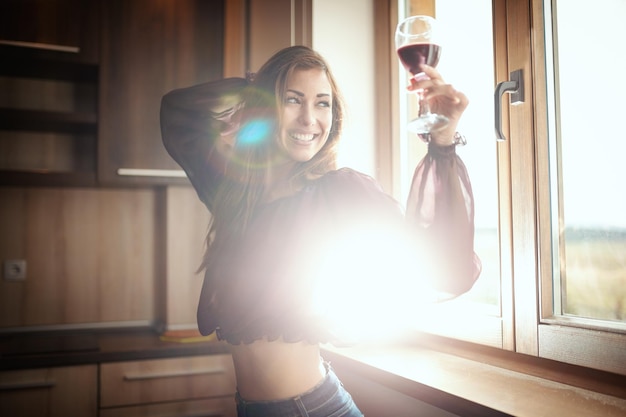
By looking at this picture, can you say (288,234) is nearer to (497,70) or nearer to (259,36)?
(497,70)

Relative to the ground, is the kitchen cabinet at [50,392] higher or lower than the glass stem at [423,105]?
lower

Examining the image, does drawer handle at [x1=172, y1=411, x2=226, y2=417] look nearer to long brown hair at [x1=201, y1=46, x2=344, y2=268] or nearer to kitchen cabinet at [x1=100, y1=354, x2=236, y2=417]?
kitchen cabinet at [x1=100, y1=354, x2=236, y2=417]

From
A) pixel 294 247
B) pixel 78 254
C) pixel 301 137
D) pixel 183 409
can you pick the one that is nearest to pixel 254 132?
pixel 301 137

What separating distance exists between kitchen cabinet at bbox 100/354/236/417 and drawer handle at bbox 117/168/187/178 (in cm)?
68

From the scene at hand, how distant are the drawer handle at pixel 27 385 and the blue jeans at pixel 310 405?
97cm

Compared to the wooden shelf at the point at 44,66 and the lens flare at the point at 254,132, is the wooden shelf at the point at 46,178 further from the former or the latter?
the lens flare at the point at 254,132

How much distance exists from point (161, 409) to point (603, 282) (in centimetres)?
146

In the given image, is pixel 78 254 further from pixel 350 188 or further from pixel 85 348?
pixel 350 188

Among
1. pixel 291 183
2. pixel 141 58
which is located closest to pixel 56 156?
pixel 141 58

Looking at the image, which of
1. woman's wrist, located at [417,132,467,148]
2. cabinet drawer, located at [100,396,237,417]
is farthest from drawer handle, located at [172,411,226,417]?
woman's wrist, located at [417,132,467,148]

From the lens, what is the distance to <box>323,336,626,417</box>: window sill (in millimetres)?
1062

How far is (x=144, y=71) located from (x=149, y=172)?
0.40 meters

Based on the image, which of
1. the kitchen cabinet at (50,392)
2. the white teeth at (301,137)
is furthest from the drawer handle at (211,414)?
the white teeth at (301,137)

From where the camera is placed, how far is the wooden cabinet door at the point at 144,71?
2.20 m
